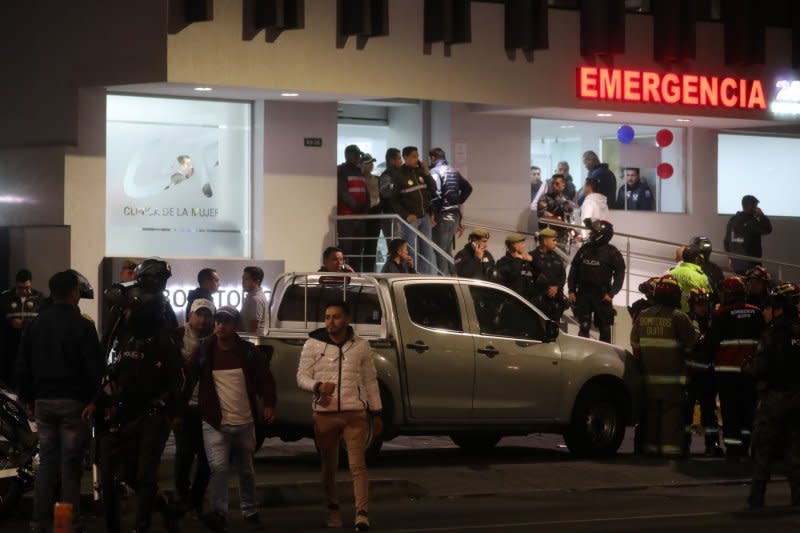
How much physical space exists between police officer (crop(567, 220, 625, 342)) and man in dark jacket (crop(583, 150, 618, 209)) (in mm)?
5303

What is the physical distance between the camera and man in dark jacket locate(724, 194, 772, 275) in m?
27.4

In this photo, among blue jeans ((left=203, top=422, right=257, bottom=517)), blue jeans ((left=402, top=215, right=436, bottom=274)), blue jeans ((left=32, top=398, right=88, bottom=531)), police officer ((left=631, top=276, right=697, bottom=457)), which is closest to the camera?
blue jeans ((left=32, top=398, right=88, bottom=531))

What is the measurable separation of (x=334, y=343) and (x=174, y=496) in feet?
7.15

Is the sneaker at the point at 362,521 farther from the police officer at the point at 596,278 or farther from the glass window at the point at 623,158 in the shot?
the glass window at the point at 623,158

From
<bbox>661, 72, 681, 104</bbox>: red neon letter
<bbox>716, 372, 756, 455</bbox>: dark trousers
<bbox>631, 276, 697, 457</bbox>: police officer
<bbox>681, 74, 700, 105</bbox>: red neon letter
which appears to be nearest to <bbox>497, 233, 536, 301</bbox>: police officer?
<bbox>631, 276, 697, 457</bbox>: police officer

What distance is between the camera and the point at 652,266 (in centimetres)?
2812

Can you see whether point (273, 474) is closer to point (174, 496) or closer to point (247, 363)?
point (174, 496)

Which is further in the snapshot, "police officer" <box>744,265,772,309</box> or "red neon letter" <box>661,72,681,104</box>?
"red neon letter" <box>661,72,681,104</box>

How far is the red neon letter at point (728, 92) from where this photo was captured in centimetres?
2658

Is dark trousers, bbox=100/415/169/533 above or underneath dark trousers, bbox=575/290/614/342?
underneath

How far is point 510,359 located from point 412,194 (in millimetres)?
6939

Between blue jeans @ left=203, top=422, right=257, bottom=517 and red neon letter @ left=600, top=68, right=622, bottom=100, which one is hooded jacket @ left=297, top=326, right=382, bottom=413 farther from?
red neon letter @ left=600, top=68, right=622, bottom=100

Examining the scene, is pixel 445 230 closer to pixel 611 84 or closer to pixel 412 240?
pixel 412 240

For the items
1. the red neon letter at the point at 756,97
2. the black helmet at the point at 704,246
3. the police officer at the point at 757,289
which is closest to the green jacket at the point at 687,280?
the black helmet at the point at 704,246
